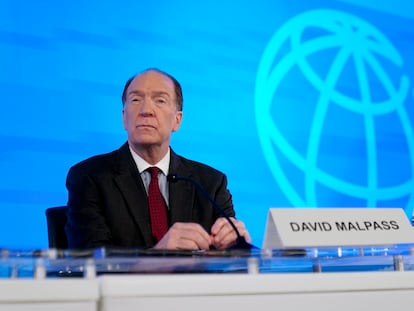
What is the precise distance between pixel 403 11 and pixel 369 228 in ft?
7.92

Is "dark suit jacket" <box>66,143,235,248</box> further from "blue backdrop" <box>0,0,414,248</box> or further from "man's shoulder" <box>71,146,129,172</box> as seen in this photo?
"blue backdrop" <box>0,0,414,248</box>

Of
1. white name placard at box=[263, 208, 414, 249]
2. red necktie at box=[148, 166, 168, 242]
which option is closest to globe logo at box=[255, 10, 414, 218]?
red necktie at box=[148, 166, 168, 242]

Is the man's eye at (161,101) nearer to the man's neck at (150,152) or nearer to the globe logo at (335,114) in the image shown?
the man's neck at (150,152)

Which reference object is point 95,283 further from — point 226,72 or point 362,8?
point 362,8

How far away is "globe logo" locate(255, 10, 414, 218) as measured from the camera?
2773 millimetres

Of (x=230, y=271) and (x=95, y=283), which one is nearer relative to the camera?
(x=95, y=283)

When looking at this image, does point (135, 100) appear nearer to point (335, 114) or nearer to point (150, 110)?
point (150, 110)

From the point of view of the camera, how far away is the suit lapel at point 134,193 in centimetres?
172

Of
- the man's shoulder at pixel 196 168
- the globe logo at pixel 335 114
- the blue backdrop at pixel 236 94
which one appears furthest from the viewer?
the globe logo at pixel 335 114

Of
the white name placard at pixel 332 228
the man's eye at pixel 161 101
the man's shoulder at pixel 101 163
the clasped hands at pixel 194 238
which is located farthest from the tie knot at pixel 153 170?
the white name placard at pixel 332 228

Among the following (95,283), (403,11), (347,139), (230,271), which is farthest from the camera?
(403,11)

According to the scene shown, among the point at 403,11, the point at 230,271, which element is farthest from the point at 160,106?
the point at 403,11

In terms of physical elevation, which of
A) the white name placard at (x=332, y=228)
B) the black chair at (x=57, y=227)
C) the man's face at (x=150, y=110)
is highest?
the man's face at (x=150, y=110)

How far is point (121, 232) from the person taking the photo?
172 cm
